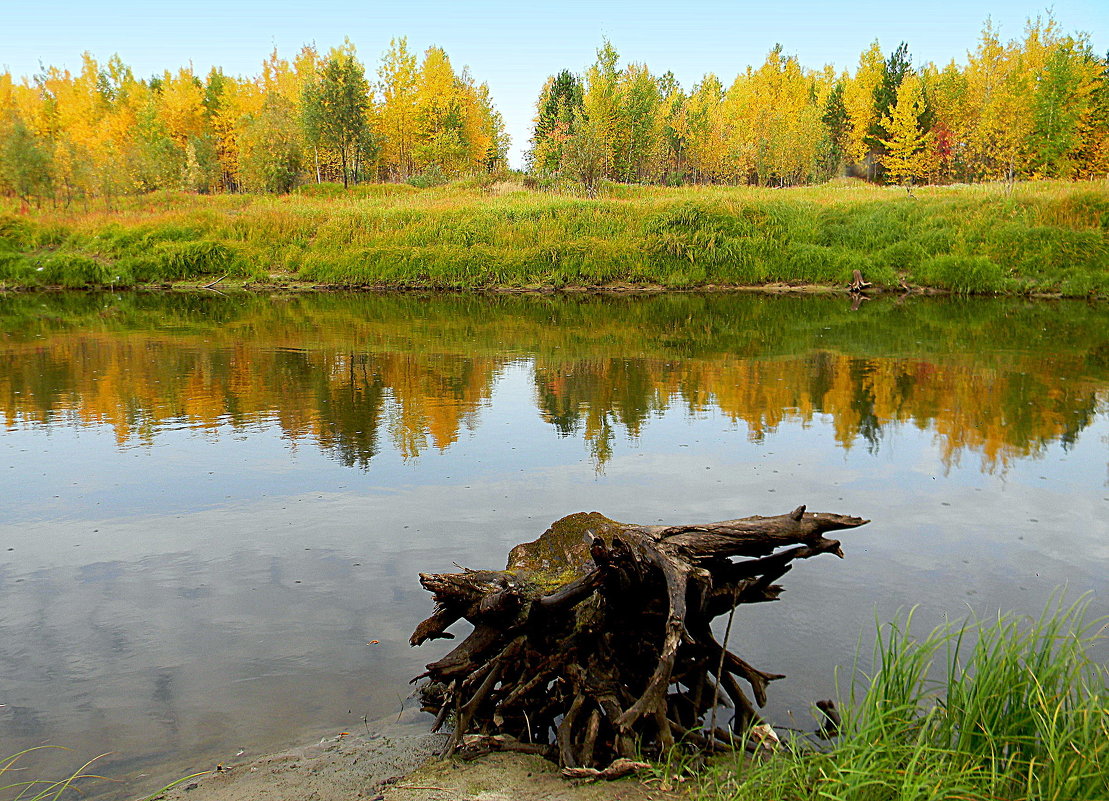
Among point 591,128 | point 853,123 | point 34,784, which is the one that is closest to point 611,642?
point 34,784

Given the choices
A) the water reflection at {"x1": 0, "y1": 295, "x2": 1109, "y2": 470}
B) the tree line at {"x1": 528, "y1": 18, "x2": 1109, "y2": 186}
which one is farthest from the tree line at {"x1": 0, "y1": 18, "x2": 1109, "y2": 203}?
the water reflection at {"x1": 0, "y1": 295, "x2": 1109, "y2": 470}

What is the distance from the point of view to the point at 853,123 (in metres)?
62.6

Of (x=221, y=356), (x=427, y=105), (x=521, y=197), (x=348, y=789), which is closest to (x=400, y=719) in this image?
(x=348, y=789)

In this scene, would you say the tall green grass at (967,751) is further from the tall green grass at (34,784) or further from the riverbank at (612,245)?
the riverbank at (612,245)

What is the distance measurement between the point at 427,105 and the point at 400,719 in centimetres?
5466

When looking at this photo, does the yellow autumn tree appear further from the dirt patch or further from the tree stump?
the dirt patch

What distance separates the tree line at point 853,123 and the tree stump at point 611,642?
39684 mm

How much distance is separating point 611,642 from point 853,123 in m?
66.2

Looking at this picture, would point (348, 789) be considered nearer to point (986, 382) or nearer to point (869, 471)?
point (869, 471)

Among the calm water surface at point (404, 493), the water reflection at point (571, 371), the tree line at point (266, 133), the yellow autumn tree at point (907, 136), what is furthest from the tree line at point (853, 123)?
the calm water surface at point (404, 493)

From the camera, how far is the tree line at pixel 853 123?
137 feet

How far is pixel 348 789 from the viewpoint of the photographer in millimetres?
3449

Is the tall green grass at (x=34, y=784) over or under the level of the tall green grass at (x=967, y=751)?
under

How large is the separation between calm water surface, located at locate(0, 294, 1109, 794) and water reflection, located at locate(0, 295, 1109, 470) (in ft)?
0.30
